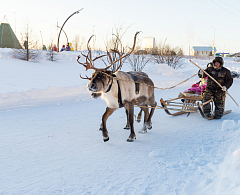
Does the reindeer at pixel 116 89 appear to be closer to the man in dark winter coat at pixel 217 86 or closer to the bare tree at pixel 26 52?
the man in dark winter coat at pixel 217 86

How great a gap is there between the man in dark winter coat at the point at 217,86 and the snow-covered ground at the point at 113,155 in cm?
40

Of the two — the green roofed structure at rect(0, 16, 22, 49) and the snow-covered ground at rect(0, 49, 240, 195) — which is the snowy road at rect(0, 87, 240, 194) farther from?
the green roofed structure at rect(0, 16, 22, 49)

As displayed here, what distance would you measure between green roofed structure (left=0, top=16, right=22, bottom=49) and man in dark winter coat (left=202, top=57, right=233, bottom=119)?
2226 cm

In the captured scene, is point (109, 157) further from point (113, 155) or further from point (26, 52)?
point (26, 52)

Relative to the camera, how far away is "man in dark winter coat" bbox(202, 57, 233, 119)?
6914mm

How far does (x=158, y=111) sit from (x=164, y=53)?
2291 cm

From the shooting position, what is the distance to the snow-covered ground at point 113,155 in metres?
3.10

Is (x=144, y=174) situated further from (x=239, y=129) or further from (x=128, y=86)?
(x=239, y=129)

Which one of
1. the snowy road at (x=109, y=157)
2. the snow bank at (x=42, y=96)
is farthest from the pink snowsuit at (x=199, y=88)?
the snow bank at (x=42, y=96)

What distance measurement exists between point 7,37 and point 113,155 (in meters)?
25.3

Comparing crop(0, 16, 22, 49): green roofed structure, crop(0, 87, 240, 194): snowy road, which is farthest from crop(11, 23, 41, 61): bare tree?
crop(0, 87, 240, 194): snowy road

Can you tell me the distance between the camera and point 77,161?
3.95m

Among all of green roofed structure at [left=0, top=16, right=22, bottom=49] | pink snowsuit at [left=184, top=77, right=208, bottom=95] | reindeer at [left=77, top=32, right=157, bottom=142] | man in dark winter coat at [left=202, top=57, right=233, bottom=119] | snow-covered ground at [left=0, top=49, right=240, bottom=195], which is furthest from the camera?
green roofed structure at [left=0, top=16, right=22, bottom=49]

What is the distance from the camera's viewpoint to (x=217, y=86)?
702cm
